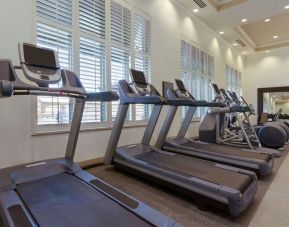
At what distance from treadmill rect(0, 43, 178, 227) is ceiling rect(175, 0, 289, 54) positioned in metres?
4.42

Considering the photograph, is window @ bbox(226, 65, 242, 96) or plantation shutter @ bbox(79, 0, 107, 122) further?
window @ bbox(226, 65, 242, 96)

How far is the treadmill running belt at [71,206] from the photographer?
1.43 metres

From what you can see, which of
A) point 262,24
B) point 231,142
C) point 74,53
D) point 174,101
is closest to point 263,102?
point 262,24

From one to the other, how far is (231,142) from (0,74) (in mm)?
4640

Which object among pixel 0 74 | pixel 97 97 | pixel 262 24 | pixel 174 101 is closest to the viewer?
pixel 0 74

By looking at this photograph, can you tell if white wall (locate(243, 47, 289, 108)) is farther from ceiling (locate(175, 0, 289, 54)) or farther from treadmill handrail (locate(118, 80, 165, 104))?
treadmill handrail (locate(118, 80, 165, 104))

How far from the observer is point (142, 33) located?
4453 mm

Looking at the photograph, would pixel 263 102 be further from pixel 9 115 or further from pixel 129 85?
pixel 9 115

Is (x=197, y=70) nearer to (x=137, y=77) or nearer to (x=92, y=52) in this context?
(x=137, y=77)

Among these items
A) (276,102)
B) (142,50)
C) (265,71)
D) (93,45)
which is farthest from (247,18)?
(276,102)

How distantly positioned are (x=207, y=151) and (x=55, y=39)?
2.89m

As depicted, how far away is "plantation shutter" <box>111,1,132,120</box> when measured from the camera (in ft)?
12.5

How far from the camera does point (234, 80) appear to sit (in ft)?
30.1

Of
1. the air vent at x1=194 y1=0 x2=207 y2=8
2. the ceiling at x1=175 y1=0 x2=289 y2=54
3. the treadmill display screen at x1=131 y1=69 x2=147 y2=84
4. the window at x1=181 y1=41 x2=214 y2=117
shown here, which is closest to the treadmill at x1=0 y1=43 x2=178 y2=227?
the treadmill display screen at x1=131 y1=69 x2=147 y2=84
